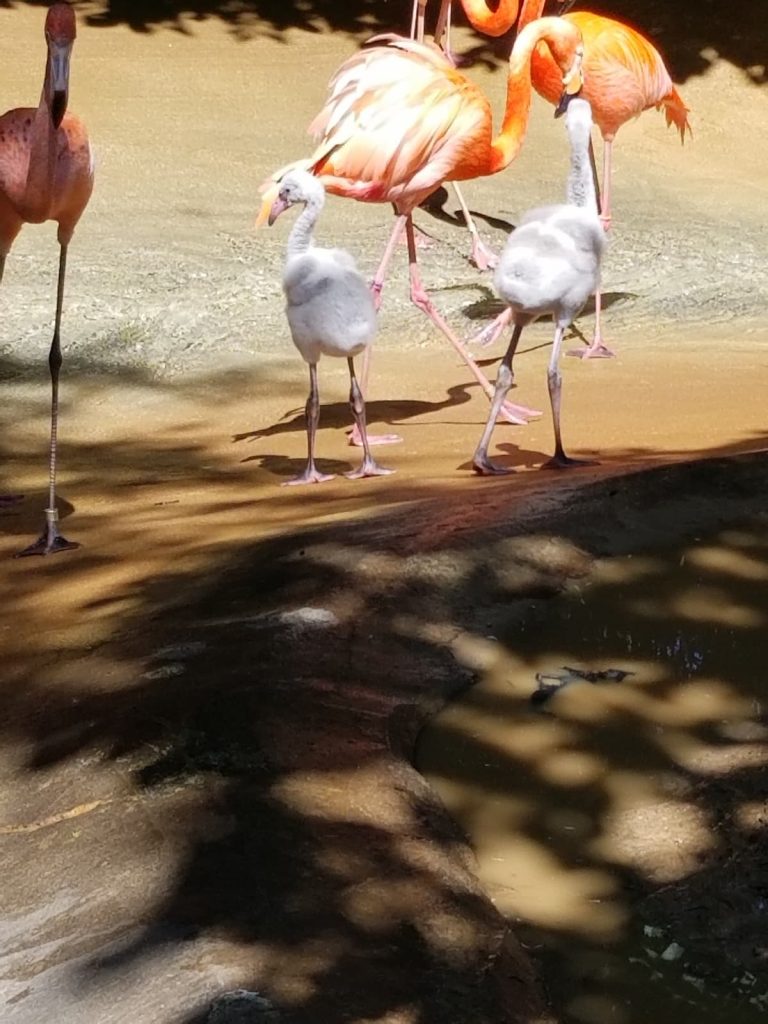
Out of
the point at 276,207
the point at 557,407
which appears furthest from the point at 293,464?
the point at 557,407

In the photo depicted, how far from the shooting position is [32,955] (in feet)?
9.15

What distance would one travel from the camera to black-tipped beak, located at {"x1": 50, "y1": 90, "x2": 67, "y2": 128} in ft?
18.1

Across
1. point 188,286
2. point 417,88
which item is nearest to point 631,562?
point 417,88

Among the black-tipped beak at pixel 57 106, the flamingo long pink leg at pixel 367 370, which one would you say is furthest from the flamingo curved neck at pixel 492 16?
the black-tipped beak at pixel 57 106

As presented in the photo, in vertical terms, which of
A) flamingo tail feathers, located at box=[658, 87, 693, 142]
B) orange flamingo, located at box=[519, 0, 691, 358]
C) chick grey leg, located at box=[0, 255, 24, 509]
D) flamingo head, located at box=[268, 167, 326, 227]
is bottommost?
chick grey leg, located at box=[0, 255, 24, 509]

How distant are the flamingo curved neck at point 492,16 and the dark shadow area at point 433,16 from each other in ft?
12.3

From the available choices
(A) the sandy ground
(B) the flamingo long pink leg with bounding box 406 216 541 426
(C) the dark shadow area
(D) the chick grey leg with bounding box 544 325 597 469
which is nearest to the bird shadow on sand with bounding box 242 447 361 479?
(A) the sandy ground

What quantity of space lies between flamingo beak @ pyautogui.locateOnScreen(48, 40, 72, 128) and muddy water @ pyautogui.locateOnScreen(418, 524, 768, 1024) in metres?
2.51

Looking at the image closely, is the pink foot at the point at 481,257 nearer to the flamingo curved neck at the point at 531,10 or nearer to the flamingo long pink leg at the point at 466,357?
the flamingo curved neck at the point at 531,10

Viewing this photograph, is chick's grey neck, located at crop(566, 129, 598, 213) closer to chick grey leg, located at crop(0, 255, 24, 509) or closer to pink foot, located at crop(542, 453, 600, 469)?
pink foot, located at crop(542, 453, 600, 469)

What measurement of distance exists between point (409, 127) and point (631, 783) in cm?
418

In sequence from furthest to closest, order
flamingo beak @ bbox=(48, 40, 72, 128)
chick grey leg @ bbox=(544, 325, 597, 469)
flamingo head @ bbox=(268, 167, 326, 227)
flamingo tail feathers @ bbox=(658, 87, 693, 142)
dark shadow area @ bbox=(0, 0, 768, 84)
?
dark shadow area @ bbox=(0, 0, 768, 84) < flamingo tail feathers @ bbox=(658, 87, 693, 142) < flamingo head @ bbox=(268, 167, 326, 227) < chick grey leg @ bbox=(544, 325, 597, 469) < flamingo beak @ bbox=(48, 40, 72, 128)

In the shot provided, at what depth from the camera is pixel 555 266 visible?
5668mm

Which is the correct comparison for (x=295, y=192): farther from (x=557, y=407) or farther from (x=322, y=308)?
(x=557, y=407)
